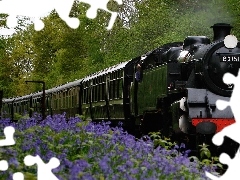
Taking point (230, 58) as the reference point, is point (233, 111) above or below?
below

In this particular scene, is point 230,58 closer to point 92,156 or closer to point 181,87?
point 181,87

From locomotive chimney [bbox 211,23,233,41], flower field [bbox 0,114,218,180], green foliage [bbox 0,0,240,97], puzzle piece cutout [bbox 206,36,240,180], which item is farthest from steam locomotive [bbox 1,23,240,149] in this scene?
green foliage [bbox 0,0,240,97]

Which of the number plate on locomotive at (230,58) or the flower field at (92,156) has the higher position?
the number plate on locomotive at (230,58)

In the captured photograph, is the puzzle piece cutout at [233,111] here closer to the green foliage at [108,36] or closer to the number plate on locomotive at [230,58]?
the number plate on locomotive at [230,58]

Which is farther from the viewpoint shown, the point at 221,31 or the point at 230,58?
the point at 221,31

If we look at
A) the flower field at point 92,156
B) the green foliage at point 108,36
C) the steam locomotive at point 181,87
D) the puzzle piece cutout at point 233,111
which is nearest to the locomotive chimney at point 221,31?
the steam locomotive at point 181,87

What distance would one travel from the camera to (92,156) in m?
8.99

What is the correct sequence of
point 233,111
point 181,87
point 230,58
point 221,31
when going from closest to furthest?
point 233,111 → point 230,58 → point 181,87 → point 221,31

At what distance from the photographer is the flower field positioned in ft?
24.3

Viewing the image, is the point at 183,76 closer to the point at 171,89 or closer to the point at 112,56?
the point at 171,89

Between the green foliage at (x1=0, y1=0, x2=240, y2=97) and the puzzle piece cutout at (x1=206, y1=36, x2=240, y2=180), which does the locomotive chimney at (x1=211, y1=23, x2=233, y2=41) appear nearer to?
the puzzle piece cutout at (x1=206, y1=36, x2=240, y2=180)

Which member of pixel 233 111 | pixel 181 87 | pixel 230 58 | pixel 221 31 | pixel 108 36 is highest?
pixel 108 36

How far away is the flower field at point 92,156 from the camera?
24.3 ft

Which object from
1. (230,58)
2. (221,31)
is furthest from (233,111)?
(221,31)
